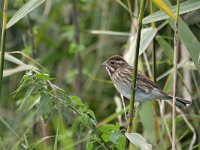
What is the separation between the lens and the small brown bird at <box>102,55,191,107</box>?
397 cm

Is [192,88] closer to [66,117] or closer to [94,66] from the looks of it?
[94,66]

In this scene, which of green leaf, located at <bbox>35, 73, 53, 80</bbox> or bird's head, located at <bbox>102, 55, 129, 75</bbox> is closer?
green leaf, located at <bbox>35, 73, 53, 80</bbox>

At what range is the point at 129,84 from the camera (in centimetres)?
405

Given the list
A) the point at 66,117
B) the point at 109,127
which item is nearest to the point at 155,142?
the point at 109,127

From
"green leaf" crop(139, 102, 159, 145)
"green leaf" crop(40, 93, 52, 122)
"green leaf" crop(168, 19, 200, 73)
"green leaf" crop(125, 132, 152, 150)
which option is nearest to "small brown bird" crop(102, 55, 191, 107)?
"green leaf" crop(139, 102, 159, 145)

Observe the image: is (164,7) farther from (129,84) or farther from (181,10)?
(129,84)

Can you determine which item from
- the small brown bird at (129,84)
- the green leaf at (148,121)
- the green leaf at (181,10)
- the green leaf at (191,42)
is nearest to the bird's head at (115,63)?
the small brown bird at (129,84)

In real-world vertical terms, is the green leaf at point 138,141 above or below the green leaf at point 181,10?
below

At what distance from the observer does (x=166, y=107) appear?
518 centimetres

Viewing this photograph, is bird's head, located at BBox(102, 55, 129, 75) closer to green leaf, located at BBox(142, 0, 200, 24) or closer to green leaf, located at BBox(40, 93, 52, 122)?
green leaf, located at BBox(142, 0, 200, 24)

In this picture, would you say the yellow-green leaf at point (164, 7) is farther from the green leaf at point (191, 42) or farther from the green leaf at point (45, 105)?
the green leaf at point (45, 105)

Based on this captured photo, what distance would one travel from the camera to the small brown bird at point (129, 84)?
13.0 ft

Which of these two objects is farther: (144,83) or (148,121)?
(148,121)

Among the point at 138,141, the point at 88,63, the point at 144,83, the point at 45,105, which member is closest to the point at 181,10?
the point at 138,141
